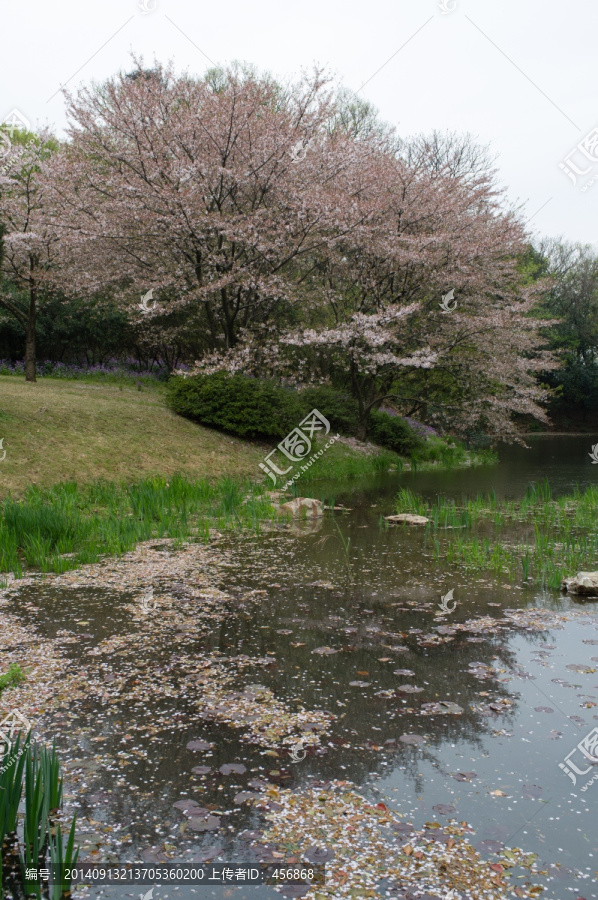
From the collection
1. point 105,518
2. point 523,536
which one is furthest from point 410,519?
point 105,518

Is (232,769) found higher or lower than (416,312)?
lower

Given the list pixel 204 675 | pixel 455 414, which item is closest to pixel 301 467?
pixel 455 414

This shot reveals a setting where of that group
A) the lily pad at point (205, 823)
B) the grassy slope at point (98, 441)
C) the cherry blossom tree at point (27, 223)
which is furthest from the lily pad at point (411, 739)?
the cherry blossom tree at point (27, 223)

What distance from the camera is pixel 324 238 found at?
1645 centimetres

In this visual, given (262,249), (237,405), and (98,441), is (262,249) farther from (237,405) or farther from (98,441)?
(98,441)

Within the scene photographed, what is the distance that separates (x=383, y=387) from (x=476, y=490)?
6743mm

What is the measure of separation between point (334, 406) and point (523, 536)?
402 inches

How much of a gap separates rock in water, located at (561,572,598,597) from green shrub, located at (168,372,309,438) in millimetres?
10325

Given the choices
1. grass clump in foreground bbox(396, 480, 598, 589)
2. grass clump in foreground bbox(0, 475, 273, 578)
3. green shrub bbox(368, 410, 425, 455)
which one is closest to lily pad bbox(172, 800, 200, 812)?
grass clump in foreground bbox(0, 475, 273, 578)

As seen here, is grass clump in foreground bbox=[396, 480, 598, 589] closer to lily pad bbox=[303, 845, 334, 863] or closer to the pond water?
the pond water

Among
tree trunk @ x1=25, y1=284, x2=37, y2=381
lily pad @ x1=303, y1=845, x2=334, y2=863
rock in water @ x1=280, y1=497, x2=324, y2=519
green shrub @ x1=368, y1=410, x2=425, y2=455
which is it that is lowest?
rock in water @ x1=280, y1=497, x2=324, y2=519

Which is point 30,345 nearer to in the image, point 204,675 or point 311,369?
point 311,369

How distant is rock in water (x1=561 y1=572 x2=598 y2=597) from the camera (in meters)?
6.29

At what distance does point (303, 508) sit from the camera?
1068 centimetres
